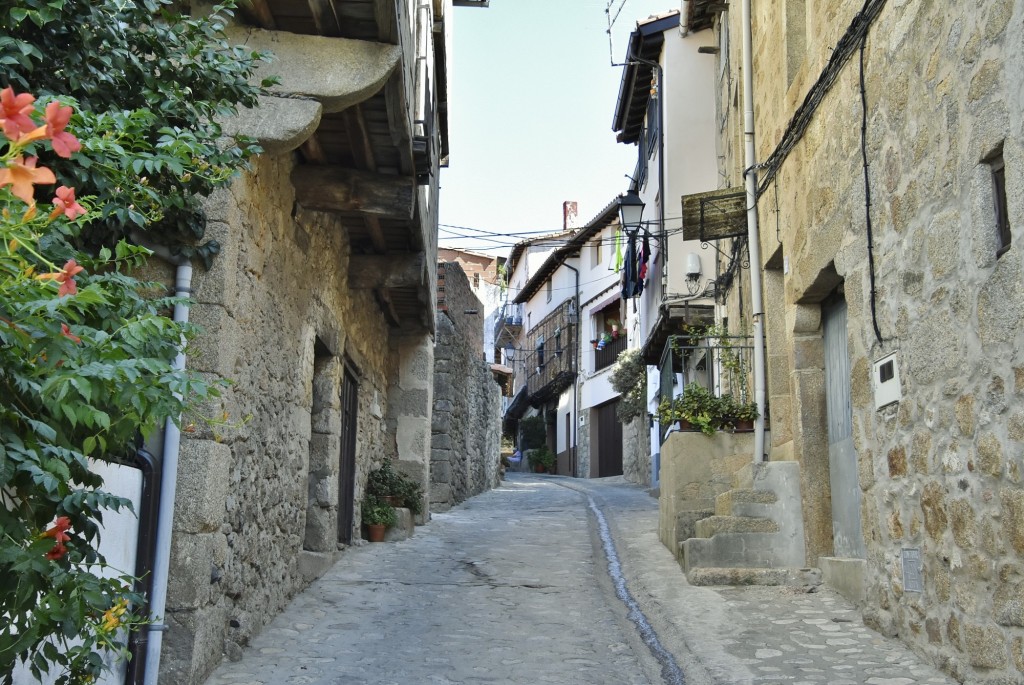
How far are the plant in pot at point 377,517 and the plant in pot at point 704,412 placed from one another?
2978mm

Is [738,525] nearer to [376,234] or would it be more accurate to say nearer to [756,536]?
[756,536]

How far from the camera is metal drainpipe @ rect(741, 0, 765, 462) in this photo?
8047mm

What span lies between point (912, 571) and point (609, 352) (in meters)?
21.5

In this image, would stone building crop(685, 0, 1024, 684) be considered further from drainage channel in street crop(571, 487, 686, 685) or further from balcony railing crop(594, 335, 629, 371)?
balcony railing crop(594, 335, 629, 371)

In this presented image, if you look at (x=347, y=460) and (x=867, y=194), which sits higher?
(x=867, y=194)

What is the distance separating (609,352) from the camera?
2630 centimetres

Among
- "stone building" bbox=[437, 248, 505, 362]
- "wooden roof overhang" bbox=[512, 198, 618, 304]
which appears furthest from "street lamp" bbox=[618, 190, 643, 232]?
"stone building" bbox=[437, 248, 505, 362]

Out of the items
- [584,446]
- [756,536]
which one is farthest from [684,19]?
[584,446]

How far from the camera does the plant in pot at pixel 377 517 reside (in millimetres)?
9359

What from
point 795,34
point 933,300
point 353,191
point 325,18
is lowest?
point 933,300

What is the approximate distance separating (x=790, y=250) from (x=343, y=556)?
4262 mm

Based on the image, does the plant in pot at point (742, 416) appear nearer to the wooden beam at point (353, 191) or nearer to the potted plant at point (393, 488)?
the wooden beam at point (353, 191)

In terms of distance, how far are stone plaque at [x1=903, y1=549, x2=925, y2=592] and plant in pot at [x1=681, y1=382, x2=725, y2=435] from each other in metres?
3.35

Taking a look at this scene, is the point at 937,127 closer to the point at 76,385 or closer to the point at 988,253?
the point at 988,253
